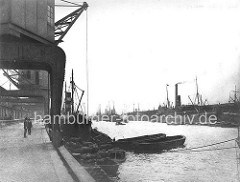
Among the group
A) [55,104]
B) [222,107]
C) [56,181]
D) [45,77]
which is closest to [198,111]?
[222,107]

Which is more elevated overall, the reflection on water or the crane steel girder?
the crane steel girder

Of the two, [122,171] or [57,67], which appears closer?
[57,67]

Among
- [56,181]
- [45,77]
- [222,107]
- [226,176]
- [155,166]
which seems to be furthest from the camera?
[222,107]

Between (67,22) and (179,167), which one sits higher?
(67,22)

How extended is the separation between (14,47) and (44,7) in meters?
3.37

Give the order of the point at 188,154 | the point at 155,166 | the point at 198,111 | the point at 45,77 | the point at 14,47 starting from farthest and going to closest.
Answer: the point at 198,111 < the point at 45,77 < the point at 188,154 < the point at 155,166 < the point at 14,47

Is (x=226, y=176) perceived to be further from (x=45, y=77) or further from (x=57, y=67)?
(x=45, y=77)

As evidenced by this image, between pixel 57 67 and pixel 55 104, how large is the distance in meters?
2.39

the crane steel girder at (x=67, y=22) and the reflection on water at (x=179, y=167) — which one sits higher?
the crane steel girder at (x=67, y=22)

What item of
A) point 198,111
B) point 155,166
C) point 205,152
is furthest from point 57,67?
point 198,111

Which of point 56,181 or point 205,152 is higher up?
point 56,181

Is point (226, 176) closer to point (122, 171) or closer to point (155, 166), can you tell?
point (155, 166)

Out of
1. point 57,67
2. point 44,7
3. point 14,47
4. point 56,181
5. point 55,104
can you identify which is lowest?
point 56,181

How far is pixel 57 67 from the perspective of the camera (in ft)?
50.8
